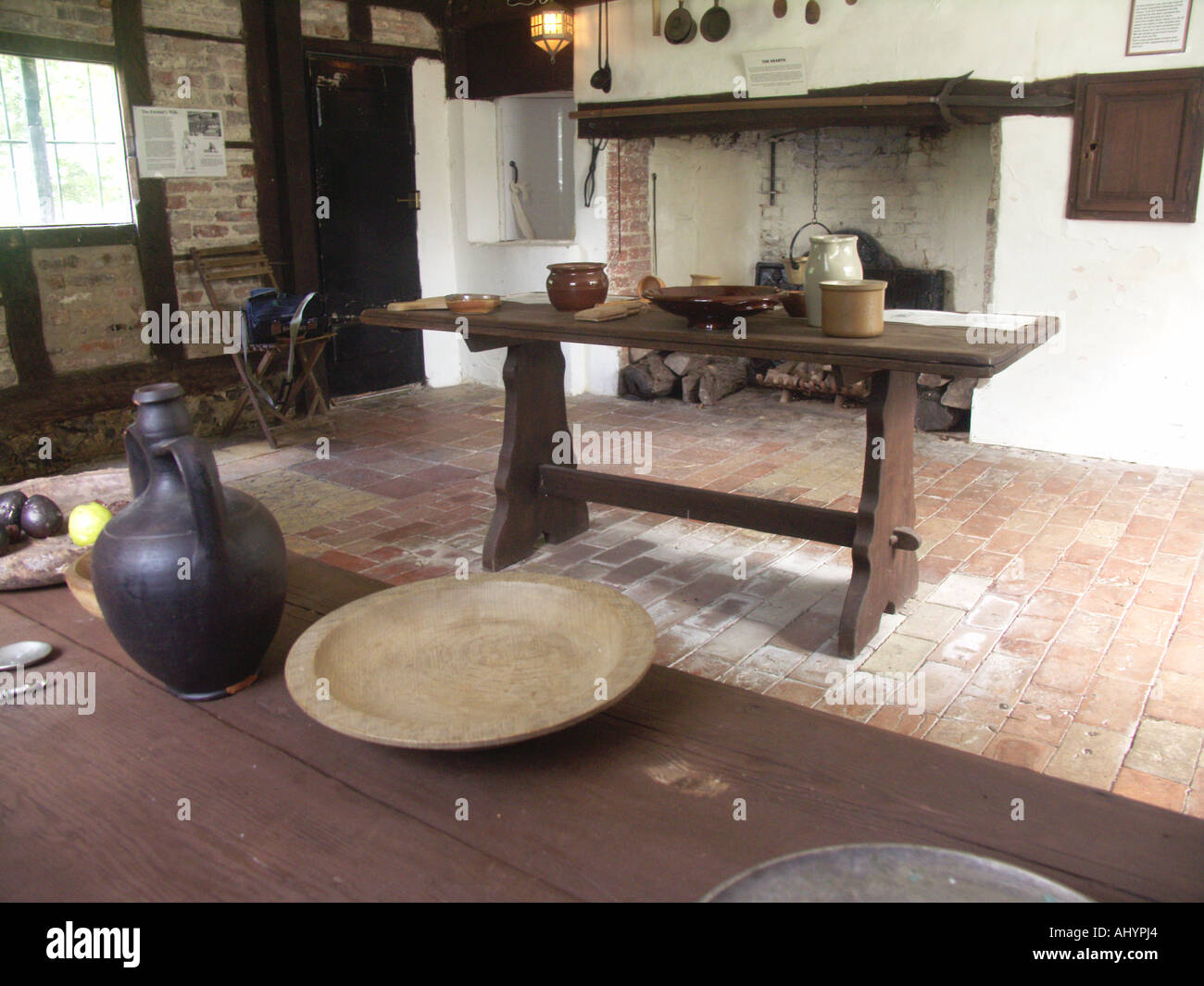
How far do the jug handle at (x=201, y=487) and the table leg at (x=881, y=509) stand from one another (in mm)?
2142

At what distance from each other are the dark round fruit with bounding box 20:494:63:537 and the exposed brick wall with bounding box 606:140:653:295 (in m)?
4.86

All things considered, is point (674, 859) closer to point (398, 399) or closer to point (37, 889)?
point (37, 889)

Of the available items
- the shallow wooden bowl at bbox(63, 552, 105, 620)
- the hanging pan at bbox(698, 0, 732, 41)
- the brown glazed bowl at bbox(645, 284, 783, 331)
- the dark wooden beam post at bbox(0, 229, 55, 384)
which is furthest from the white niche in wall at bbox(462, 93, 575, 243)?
the shallow wooden bowl at bbox(63, 552, 105, 620)

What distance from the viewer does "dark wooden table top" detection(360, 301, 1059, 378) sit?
2652mm

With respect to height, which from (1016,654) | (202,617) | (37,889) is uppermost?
(202,617)

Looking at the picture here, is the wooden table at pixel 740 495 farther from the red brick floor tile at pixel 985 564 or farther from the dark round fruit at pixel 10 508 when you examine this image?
the dark round fruit at pixel 10 508

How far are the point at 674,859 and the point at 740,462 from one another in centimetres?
429

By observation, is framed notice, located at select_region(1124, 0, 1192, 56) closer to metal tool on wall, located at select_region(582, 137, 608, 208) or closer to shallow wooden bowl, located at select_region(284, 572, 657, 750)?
metal tool on wall, located at select_region(582, 137, 608, 208)

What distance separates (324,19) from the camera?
6438 millimetres

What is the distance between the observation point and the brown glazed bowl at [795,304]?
11.0 ft

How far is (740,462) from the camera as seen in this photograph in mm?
5332

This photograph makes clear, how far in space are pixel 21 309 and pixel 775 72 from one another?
14.6 feet

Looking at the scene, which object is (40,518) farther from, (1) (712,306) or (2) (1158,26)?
(2) (1158,26)
